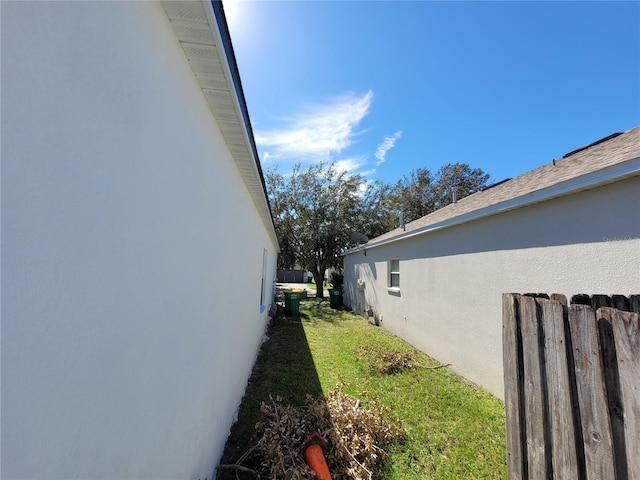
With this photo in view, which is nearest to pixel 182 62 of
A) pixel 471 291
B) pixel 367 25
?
pixel 367 25

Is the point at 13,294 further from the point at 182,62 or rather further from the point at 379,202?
the point at 379,202

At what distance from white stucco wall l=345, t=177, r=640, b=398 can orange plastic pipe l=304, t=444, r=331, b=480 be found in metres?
3.34

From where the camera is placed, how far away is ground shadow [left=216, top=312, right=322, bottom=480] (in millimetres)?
3295

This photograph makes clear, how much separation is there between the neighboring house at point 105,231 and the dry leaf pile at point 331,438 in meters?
0.90

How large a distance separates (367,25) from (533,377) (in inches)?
254

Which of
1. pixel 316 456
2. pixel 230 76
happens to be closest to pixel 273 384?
pixel 316 456

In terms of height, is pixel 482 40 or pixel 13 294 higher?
pixel 482 40

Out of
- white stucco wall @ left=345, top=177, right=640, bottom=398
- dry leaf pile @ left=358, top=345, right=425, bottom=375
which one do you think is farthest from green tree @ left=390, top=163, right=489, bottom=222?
dry leaf pile @ left=358, top=345, right=425, bottom=375

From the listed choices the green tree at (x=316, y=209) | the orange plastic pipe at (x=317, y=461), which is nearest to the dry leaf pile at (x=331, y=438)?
the orange plastic pipe at (x=317, y=461)

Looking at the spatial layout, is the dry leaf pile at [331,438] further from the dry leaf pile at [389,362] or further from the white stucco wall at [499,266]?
the white stucco wall at [499,266]

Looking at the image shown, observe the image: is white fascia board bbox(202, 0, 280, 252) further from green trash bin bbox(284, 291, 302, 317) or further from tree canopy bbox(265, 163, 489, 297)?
tree canopy bbox(265, 163, 489, 297)

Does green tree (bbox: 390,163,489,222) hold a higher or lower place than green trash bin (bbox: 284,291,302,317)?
higher

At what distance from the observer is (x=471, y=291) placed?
532 centimetres

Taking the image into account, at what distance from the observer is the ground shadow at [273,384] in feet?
10.8
